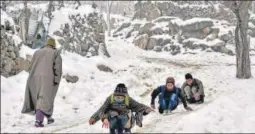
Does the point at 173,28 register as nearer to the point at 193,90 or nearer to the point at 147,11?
the point at 147,11

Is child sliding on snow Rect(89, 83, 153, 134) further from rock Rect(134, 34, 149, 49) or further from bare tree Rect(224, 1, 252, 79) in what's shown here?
rock Rect(134, 34, 149, 49)

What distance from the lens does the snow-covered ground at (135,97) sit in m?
7.65

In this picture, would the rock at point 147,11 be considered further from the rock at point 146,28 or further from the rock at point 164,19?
the rock at point 146,28

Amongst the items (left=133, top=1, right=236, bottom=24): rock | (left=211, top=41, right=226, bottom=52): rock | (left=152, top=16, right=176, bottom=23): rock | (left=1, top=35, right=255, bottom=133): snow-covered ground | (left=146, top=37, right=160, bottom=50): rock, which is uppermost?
(left=133, top=1, right=236, bottom=24): rock

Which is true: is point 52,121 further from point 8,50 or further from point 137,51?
point 137,51

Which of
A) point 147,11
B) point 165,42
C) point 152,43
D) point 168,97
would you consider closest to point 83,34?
point 168,97

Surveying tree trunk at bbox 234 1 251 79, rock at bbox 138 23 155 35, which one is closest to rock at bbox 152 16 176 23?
rock at bbox 138 23 155 35

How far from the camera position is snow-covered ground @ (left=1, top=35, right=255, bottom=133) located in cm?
765

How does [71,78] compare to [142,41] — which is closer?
[71,78]

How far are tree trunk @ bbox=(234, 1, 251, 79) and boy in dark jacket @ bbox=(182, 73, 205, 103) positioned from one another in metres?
5.89

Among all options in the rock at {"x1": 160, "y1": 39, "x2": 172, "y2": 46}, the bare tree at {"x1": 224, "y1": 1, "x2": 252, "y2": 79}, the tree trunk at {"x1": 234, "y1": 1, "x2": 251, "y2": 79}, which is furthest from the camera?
the rock at {"x1": 160, "y1": 39, "x2": 172, "y2": 46}

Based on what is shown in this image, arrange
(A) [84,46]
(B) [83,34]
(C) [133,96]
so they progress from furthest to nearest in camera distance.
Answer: (B) [83,34] → (A) [84,46] → (C) [133,96]

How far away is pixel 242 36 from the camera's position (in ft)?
53.5

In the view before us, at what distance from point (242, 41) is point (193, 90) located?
6.19 metres
